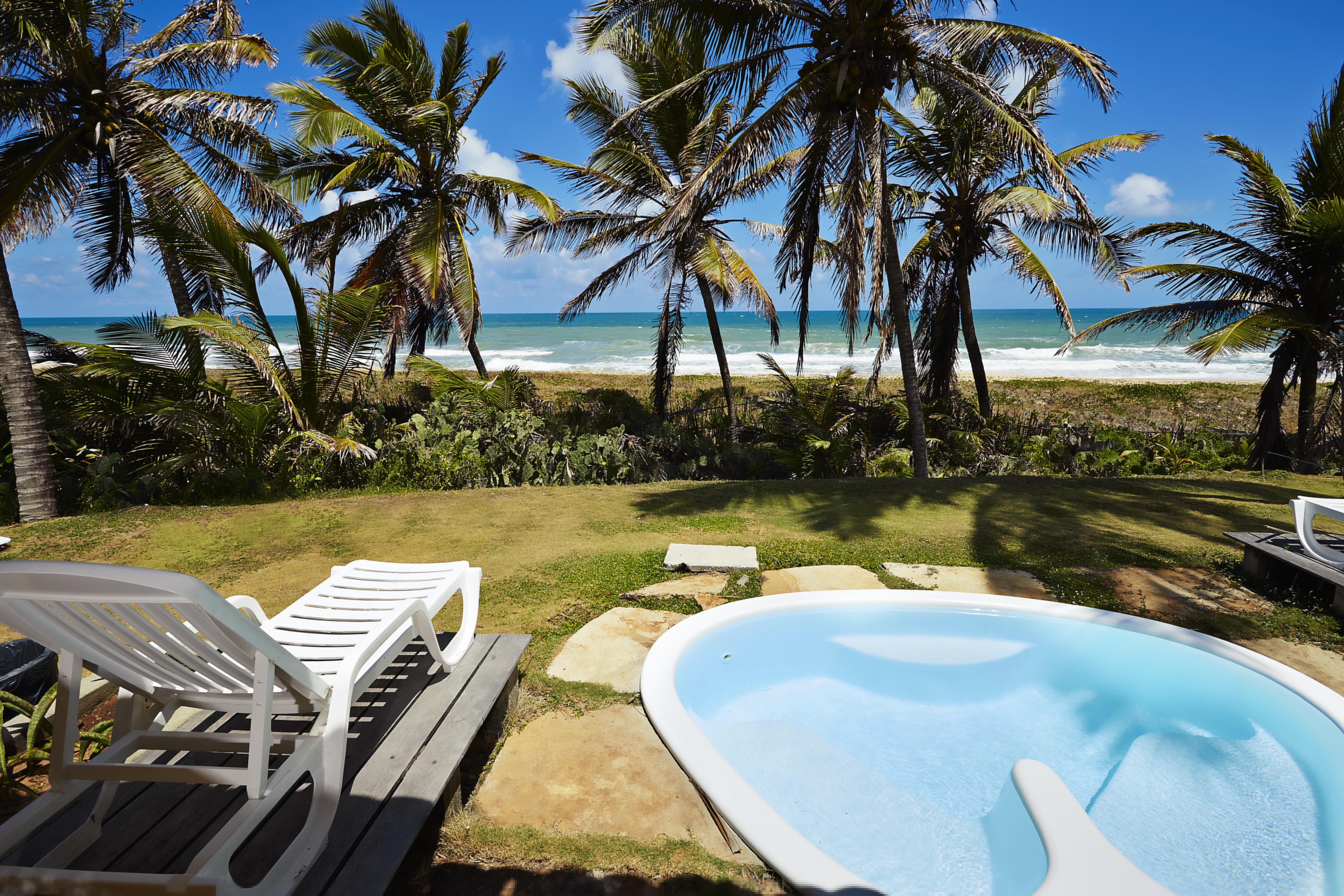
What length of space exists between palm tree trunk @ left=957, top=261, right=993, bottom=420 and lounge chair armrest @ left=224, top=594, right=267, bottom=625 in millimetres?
11681

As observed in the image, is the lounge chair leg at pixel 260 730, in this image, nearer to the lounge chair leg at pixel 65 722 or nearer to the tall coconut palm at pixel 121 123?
the lounge chair leg at pixel 65 722

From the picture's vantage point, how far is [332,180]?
10.6 meters

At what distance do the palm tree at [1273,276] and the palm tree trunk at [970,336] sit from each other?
243 centimetres

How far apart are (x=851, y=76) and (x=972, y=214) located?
547 cm

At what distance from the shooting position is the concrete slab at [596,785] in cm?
224

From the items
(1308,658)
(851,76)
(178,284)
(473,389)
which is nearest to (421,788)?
(1308,658)

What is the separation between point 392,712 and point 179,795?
655mm

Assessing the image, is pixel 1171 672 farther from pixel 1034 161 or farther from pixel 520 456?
pixel 520 456

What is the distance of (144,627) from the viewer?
1.85 metres

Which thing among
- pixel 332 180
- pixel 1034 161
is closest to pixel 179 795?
pixel 1034 161

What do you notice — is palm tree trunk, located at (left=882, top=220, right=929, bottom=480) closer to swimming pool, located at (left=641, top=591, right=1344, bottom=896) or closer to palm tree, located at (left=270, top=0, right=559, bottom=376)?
swimming pool, located at (left=641, top=591, right=1344, bottom=896)

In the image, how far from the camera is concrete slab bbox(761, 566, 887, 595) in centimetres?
426

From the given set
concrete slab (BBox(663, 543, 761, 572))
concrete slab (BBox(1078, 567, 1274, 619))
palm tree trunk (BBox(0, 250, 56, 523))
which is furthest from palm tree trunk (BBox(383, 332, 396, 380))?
concrete slab (BBox(1078, 567, 1274, 619))

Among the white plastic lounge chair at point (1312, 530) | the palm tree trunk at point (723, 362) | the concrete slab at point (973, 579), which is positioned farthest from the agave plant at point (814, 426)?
the white plastic lounge chair at point (1312, 530)
